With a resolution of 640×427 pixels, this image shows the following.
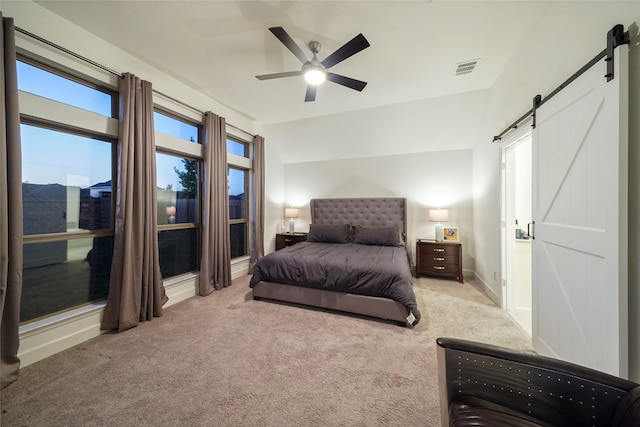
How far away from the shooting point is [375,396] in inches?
57.8

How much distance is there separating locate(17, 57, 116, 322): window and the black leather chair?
3164mm

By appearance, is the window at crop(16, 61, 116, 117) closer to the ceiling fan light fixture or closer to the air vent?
the ceiling fan light fixture

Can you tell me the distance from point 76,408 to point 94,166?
2.07m

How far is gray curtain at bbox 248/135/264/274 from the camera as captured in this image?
13.8 ft

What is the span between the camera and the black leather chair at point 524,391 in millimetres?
794

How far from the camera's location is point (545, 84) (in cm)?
188

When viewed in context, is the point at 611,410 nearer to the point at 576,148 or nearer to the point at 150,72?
the point at 576,148

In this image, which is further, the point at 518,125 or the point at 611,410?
the point at 518,125

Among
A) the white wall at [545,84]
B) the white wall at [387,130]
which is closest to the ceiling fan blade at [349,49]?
the white wall at [545,84]

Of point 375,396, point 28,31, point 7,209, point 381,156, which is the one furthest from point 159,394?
point 381,156

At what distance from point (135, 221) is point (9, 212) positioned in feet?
2.69

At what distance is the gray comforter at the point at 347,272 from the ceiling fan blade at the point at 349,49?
6.92 ft

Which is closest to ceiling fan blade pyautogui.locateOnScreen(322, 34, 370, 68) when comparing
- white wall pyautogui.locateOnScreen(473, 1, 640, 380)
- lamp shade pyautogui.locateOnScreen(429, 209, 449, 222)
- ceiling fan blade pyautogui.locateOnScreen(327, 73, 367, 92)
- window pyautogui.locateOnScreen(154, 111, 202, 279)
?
ceiling fan blade pyautogui.locateOnScreen(327, 73, 367, 92)

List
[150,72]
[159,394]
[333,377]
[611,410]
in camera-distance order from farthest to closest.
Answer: [150,72] → [333,377] → [159,394] → [611,410]
